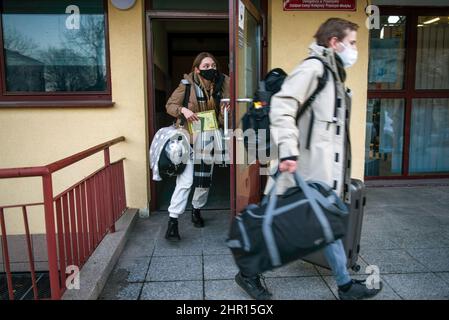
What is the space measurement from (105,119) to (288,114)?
269cm

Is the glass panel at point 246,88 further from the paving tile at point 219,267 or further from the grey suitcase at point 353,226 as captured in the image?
the grey suitcase at point 353,226

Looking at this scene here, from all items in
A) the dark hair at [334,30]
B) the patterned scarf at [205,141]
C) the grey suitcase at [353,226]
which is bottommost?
the grey suitcase at [353,226]

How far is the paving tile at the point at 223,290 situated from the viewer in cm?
284

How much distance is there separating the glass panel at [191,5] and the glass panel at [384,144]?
9.69 ft

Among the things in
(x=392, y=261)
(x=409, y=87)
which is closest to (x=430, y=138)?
(x=409, y=87)

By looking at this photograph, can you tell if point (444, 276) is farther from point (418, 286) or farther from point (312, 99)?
point (312, 99)

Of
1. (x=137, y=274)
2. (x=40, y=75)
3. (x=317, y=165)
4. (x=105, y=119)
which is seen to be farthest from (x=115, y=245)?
(x=40, y=75)

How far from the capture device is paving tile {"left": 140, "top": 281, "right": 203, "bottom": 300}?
2855mm

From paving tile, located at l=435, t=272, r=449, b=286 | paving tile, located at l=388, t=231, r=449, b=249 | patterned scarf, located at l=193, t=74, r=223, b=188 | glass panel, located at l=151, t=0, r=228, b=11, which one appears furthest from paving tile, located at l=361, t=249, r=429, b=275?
glass panel, located at l=151, t=0, r=228, b=11

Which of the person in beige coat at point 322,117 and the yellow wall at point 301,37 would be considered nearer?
the person in beige coat at point 322,117

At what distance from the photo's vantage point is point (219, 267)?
10.9 ft

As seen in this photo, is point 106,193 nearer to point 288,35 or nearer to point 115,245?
point 115,245

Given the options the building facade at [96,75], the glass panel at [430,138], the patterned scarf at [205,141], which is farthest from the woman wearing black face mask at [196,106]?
the glass panel at [430,138]

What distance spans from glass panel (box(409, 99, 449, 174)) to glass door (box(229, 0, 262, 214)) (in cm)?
323
